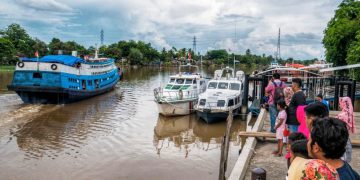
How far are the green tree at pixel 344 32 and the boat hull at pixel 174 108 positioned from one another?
44.0 feet

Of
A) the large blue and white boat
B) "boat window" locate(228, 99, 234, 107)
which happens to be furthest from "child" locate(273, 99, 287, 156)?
the large blue and white boat

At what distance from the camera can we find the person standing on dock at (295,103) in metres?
7.92

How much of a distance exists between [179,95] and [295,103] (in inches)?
555

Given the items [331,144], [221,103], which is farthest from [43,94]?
[331,144]

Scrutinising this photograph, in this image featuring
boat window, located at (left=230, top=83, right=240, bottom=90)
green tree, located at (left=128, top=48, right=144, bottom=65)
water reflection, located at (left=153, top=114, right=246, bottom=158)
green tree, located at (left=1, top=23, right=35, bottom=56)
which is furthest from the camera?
green tree, located at (left=128, top=48, right=144, bottom=65)

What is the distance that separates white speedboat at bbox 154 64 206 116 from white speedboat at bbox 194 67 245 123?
149 centimetres

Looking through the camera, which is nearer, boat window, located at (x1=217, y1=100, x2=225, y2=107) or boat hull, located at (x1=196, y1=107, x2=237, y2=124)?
boat hull, located at (x1=196, y1=107, x2=237, y2=124)

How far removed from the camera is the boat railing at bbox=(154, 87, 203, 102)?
21406 millimetres

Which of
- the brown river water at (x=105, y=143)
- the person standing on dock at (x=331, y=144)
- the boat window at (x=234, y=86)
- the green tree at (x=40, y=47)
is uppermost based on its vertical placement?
the green tree at (x=40, y=47)

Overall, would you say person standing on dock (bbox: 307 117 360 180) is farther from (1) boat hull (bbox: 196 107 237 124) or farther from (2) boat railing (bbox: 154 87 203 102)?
(2) boat railing (bbox: 154 87 203 102)

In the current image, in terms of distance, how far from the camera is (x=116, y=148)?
589 inches

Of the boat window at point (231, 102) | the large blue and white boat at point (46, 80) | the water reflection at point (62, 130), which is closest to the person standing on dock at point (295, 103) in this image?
the water reflection at point (62, 130)

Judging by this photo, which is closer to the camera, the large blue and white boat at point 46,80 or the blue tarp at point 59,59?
the large blue and white boat at point 46,80

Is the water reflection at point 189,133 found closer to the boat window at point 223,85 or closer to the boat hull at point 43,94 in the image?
the boat window at point 223,85
